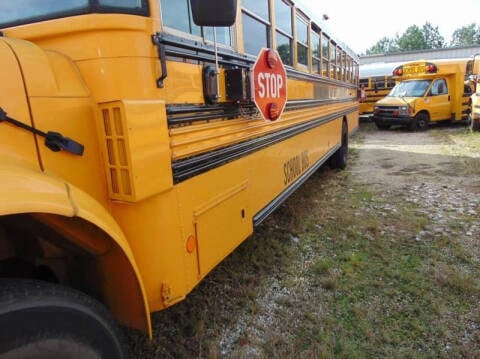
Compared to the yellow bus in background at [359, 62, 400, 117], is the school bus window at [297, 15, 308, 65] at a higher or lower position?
higher

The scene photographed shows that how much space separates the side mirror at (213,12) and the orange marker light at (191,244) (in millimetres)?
945

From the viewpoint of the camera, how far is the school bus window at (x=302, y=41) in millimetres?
3678

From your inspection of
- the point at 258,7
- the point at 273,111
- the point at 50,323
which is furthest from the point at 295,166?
the point at 50,323

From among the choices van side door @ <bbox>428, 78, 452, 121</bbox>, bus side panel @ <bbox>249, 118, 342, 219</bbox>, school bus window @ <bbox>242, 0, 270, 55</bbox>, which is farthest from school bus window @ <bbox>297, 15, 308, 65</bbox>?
van side door @ <bbox>428, 78, 452, 121</bbox>

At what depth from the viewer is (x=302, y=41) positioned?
151 inches

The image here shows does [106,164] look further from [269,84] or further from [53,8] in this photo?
[269,84]

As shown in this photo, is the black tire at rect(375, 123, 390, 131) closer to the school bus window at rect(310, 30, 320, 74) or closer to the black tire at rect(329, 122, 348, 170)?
the black tire at rect(329, 122, 348, 170)

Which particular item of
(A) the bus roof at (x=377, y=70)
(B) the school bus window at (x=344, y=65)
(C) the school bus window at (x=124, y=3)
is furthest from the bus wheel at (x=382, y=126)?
(C) the school bus window at (x=124, y=3)

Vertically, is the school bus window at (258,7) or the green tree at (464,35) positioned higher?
the green tree at (464,35)

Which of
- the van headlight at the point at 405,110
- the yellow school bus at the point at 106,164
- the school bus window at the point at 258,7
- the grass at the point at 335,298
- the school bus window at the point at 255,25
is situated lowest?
the grass at the point at 335,298

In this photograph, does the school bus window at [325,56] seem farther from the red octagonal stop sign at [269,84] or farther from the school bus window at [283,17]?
the red octagonal stop sign at [269,84]

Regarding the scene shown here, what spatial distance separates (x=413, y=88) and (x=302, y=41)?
10.1 meters

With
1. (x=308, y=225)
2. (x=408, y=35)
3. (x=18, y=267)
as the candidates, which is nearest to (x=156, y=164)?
(x=18, y=267)

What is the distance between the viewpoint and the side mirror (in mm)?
1493
